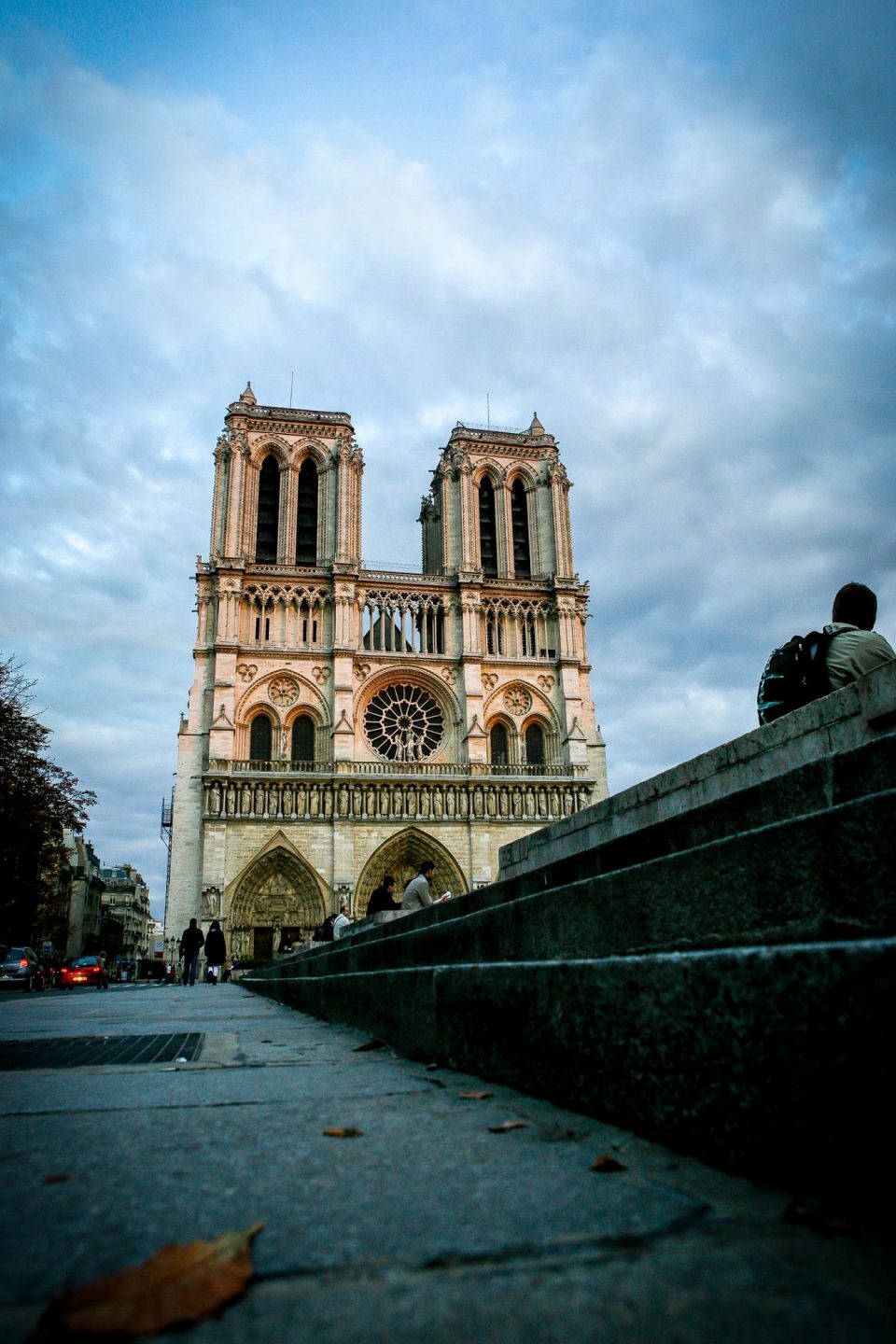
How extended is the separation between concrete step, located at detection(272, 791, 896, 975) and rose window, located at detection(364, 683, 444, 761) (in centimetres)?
2524

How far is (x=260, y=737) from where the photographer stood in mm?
27438

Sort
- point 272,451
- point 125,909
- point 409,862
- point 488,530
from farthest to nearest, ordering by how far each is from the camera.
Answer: point 125,909
point 488,530
point 272,451
point 409,862

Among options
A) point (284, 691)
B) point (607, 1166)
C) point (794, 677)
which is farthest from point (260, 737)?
point (607, 1166)

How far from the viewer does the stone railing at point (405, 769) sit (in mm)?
25938

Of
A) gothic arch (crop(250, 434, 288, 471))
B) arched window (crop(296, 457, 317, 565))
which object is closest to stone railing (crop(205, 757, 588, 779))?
arched window (crop(296, 457, 317, 565))

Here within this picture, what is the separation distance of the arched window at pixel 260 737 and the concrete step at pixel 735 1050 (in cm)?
2606

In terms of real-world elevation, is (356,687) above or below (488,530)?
below

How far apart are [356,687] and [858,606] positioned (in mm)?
24406

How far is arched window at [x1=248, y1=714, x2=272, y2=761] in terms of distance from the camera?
27312 millimetres

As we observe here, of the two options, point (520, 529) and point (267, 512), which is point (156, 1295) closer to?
point (267, 512)

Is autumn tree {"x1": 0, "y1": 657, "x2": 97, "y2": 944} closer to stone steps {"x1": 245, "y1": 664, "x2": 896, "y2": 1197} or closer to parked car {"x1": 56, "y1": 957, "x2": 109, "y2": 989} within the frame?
parked car {"x1": 56, "y1": 957, "x2": 109, "y2": 989}

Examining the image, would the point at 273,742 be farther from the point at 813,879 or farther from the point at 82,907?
the point at 82,907

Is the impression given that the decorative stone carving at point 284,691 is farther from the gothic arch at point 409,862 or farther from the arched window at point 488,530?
the arched window at point 488,530

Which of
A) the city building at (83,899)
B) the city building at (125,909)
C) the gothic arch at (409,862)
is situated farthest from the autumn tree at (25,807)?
the city building at (125,909)
